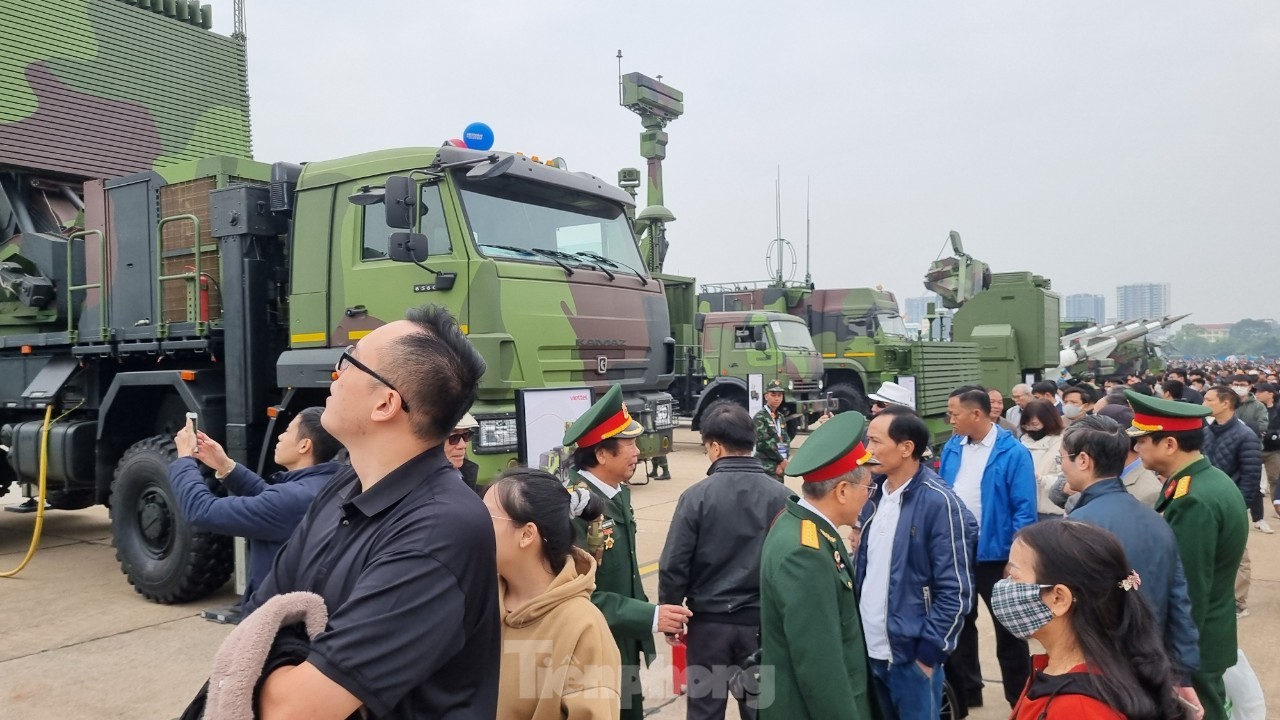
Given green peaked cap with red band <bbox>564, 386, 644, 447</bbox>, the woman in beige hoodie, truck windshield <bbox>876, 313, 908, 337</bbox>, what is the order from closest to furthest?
the woman in beige hoodie < green peaked cap with red band <bbox>564, 386, 644, 447</bbox> < truck windshield <bbox>876, 313, 908, 337</bbox>

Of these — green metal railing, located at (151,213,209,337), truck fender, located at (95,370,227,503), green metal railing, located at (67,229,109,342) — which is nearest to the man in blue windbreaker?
truck fender, located at (95,370,227,503)

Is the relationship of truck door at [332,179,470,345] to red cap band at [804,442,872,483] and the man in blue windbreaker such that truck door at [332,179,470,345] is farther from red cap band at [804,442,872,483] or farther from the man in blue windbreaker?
red cap band at [804,442,872,483]

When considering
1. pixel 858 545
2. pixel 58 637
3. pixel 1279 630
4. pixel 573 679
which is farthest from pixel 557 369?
pixel 1279 630

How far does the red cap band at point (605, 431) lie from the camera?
3.21m

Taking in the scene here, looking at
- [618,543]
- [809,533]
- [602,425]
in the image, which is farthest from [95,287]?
[809,533]

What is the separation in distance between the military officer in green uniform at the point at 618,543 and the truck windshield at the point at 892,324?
14831 mm

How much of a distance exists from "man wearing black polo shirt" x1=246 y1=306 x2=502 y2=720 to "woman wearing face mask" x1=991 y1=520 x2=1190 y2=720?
3.74 feet

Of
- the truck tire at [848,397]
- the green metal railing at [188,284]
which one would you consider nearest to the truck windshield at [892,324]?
the truck tire at [848,397]

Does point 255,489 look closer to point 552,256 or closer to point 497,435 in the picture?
point 497,435

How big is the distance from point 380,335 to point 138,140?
7553 mm

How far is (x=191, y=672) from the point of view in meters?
4.66

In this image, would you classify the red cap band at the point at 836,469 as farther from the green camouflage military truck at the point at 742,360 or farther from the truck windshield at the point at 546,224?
the green camouflage military truck at the point at 742,360

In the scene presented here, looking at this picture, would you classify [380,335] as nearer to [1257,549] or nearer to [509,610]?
[509,610]

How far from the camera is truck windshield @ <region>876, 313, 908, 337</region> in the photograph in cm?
1752
